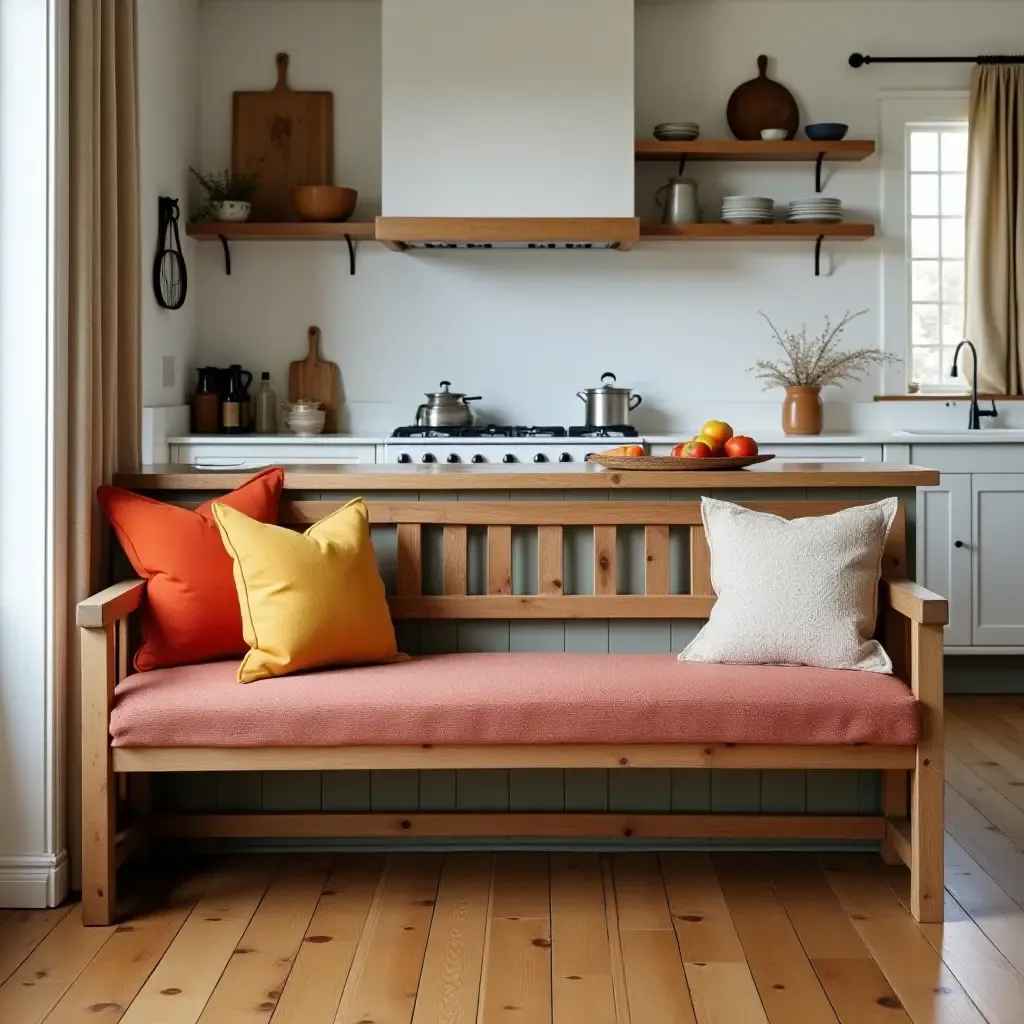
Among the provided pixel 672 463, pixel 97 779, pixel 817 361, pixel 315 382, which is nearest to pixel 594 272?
pixel 817 361

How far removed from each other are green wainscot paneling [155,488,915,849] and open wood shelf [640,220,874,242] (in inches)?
97.0

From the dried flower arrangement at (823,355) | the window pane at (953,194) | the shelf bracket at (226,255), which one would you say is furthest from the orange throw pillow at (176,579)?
the window pane at (953,194)

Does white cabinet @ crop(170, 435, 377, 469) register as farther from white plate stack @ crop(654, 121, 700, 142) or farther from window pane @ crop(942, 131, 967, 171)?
window pane @ crop(942, 131, 967, 171)

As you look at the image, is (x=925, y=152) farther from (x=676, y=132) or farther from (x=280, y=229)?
(x=280, y=229)

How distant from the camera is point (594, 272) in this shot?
563cm

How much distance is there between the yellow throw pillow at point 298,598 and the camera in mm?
2824

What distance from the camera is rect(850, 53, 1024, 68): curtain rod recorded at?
18.0 feet

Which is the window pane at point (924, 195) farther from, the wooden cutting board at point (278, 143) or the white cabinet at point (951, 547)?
the wooden cutting board at point (278, 143)

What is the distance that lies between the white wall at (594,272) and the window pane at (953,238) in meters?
0.28

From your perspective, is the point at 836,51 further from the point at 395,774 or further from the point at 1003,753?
the point at 395,774

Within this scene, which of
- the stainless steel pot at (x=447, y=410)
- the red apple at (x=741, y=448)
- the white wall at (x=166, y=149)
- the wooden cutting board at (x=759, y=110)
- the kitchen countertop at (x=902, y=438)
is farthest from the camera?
the wooden cutting board at (x=759, y=110)

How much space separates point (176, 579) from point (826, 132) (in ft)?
11.7

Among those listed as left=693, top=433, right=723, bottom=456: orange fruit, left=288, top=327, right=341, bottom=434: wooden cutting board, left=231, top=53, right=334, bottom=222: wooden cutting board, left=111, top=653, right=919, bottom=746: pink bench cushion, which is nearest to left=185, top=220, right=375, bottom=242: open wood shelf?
left=231, top=53, right=334, bottom=222: wooden cutting board

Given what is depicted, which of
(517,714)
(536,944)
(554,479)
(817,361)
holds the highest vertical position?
(817,361)
